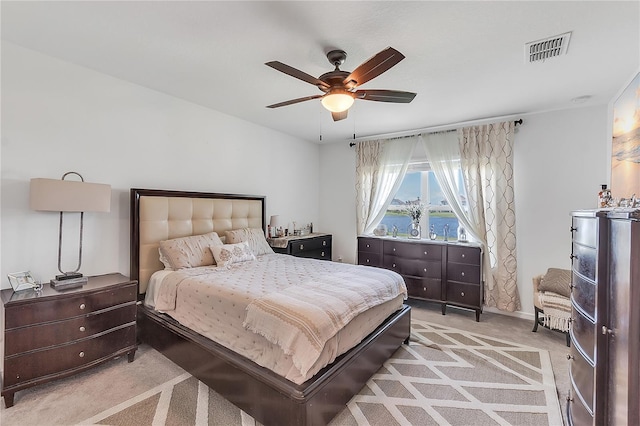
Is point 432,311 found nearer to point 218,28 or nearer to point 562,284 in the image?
point 562,284

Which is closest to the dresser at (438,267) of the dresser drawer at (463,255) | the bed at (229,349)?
the dresser drawer at (463,255)

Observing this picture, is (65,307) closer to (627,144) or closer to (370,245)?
(370,245)

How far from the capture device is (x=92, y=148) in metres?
2.79

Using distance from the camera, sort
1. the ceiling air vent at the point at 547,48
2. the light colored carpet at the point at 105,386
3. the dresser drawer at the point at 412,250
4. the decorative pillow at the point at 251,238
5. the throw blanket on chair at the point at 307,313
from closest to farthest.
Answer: the throw blanket on chair at the point at 307,313
the light colored carpet at the point at 105,386
the ceiling air vent at the point at 547,48
the decorative pillow at the point at 251,238
the dresser drawer at the point at 412,250

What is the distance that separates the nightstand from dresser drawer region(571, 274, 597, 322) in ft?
11.0

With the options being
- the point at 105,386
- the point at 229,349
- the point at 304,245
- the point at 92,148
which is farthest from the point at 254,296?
the point at 304,245

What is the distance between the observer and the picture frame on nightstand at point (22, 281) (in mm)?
2241

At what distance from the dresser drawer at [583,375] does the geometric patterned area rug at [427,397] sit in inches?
19.8

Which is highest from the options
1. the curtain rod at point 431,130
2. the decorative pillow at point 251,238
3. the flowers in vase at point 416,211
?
the curtain rod at point 431,130

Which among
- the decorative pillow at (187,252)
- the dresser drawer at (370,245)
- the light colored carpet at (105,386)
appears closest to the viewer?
the light colored carpet at (105,386)

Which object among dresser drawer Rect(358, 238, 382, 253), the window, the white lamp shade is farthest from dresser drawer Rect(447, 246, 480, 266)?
the white lamp shade

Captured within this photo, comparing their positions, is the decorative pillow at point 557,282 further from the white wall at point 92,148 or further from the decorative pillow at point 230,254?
the white wall at point 92,148

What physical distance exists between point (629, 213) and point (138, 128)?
13.0 ft

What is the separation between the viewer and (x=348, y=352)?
210cm
